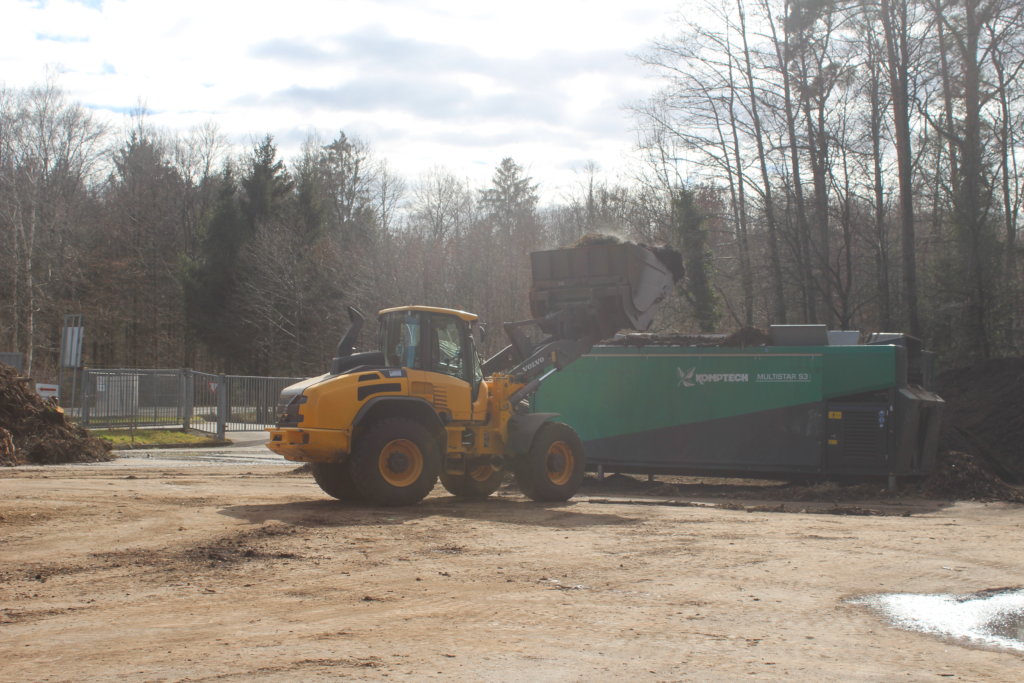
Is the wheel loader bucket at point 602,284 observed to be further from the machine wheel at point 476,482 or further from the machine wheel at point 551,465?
the machine wheel at point 476,482

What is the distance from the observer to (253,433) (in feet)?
109

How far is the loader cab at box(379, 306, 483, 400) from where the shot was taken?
1322 cm

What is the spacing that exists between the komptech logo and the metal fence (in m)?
16.8

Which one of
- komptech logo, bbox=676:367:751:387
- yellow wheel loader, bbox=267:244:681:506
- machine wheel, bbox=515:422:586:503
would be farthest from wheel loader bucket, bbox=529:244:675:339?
komptech logo, bbox=676:367:751:387

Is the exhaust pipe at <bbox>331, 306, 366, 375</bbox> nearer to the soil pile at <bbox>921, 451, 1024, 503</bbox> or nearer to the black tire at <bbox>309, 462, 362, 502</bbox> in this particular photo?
Answer: the black tire at <bbox>309, 462, 362, 502</bbox>

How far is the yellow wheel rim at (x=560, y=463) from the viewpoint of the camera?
47.5 feet

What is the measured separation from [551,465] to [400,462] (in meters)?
2.62

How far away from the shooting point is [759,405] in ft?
58.8

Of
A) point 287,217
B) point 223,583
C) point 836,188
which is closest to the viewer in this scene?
point 223,583

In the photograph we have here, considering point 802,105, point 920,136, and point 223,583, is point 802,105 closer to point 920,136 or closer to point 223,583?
point 920,136

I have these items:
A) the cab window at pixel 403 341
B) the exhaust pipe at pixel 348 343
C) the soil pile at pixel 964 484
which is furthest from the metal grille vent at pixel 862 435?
the exhaust pipe at pixel 348 343

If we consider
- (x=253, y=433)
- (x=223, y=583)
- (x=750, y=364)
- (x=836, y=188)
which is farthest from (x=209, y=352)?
(x=223, y=583)

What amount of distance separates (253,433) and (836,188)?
20.3m

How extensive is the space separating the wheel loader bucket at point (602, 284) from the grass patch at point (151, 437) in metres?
16.0
